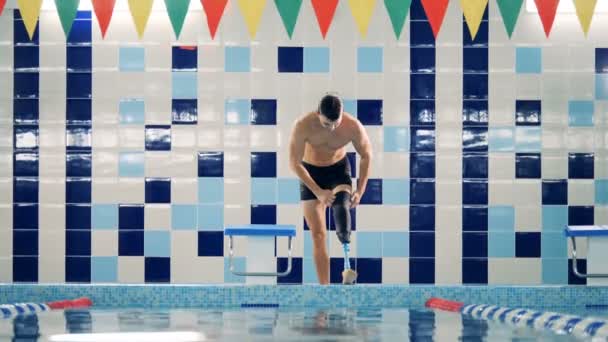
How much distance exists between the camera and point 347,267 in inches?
335

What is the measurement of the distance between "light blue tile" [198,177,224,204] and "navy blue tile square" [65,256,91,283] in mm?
1149

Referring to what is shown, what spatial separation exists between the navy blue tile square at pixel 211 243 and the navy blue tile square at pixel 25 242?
1450mm

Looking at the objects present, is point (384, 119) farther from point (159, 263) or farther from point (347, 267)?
point (159, 263)

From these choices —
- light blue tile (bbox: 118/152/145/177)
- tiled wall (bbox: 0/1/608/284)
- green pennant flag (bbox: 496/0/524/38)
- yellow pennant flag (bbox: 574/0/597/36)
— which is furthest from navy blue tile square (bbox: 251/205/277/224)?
yellow pennant flag (bbox: 574/0/597/36)

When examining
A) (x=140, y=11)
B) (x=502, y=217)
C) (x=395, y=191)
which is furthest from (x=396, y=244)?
(x=140, y=11)

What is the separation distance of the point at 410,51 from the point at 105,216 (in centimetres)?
306

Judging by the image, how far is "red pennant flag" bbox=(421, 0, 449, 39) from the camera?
930 cm

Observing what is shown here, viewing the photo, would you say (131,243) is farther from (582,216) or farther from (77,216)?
(582,216)

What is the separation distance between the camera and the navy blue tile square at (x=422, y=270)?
974 centimetres

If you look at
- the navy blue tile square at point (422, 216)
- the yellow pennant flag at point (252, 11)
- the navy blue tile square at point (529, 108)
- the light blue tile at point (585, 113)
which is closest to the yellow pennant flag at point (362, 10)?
the yellow pennant flag at point (252, 11)

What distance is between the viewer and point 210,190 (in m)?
9.78

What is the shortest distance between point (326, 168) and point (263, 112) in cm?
119

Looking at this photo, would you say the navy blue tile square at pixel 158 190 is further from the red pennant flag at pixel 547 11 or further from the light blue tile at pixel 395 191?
the red pennant flag at pixel 547 11

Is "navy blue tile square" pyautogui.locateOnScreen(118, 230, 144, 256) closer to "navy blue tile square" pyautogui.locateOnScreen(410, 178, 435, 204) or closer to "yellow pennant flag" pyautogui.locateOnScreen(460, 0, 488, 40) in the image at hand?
"navy blue tile square" pyautogui.locateOnScreen(410, 178, 435, 204)
